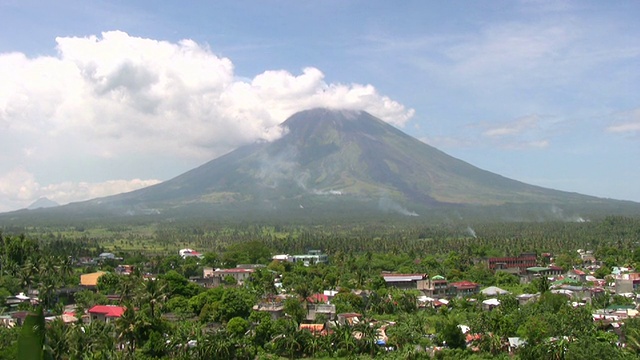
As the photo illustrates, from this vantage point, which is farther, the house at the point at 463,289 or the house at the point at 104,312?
the house at the point at 463,289

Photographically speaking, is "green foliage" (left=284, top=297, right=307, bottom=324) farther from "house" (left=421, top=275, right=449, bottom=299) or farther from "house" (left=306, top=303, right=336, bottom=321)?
"house" (left=421, top=275, right=449, bottom=299)

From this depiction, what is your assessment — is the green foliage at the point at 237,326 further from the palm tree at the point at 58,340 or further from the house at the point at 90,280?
the house at the point at 90,280

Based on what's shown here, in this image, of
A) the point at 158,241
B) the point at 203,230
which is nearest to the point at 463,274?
the point at 158,241

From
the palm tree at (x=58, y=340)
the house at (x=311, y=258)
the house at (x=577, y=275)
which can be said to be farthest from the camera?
the house at (x=311, y=258)

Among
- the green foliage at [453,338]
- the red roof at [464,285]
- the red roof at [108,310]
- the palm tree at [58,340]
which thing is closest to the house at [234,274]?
the red roof at [464,285]

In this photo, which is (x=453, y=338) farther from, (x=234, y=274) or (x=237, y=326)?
(x=234, y=274)

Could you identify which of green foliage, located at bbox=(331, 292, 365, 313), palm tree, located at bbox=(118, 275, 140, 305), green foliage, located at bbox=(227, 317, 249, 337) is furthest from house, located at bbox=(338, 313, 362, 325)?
palm tree, located at bbox=(118, 275, 140, 305)

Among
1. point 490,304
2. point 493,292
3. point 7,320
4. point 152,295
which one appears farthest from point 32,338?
point 493,292

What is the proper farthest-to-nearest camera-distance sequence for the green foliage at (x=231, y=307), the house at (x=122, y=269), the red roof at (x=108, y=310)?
1. the house at (x=122, y=269)
2. the red roof at (x=108, y=310)
3. the green foliage at (x=231, y=307)

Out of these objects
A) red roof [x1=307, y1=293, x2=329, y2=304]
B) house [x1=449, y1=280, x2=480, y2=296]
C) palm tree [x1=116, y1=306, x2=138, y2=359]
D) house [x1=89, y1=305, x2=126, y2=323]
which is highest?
palm tree [x1=116, y1=306, x2=138, y2=359]
